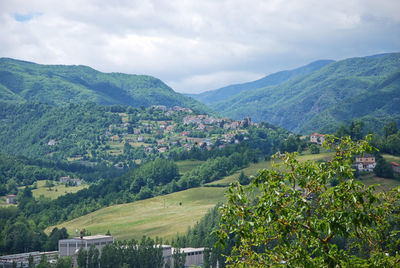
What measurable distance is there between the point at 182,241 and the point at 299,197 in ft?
321

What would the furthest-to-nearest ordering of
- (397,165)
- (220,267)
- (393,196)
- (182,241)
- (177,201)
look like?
(177,201), (397,165), (182,241), (220,267), (393,196)

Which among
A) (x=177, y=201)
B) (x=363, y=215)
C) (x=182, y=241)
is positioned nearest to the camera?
(x=363, y=215)

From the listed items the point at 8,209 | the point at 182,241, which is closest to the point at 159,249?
the point at 182,241

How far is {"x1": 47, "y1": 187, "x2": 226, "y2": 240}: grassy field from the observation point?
13500 cm

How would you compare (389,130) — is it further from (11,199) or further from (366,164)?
(11,199)

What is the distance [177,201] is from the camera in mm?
173375

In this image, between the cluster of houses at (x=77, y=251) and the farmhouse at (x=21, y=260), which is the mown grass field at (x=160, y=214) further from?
the farmhouse at (x=21, y=260)

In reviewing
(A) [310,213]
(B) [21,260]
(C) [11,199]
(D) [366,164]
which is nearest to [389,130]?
(D) [366,164]

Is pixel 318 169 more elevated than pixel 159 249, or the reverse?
pixel 318 169

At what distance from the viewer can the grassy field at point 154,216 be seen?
135 m

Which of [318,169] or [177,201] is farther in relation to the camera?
[177,201]

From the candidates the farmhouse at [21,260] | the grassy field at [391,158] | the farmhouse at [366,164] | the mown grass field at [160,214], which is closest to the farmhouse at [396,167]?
the grassy field at [391,158]

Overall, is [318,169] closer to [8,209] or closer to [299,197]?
[299,197]

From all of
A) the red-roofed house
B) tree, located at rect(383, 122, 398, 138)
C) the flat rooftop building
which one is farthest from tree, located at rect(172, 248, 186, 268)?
the red-roofed house
